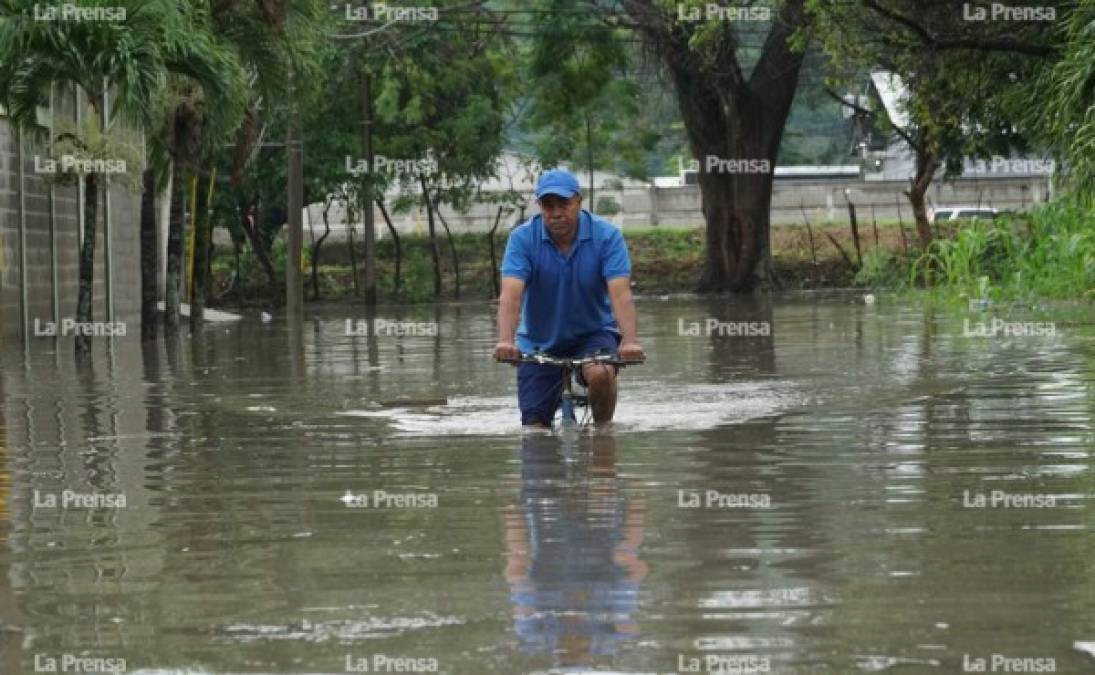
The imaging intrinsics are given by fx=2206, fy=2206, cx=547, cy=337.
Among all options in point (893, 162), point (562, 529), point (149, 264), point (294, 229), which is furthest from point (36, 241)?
point (893, 162)

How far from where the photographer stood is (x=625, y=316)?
13070 millimetres

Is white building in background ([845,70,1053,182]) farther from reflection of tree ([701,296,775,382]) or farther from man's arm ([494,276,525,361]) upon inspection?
man's arm ([494,276,525,361])

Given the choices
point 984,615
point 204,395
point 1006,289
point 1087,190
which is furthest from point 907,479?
point 1006,289

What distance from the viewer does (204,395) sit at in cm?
1925

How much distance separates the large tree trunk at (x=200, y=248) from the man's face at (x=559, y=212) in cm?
2254

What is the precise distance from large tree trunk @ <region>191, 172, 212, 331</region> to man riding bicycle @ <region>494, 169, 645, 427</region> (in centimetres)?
2200

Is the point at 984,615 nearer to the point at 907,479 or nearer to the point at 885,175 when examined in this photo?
the point at 907,479

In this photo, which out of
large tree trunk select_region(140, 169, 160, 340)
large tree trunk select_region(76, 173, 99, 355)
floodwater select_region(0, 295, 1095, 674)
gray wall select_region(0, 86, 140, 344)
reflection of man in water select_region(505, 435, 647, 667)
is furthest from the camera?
large tree trunk select_region(140, 169, 160, 340)

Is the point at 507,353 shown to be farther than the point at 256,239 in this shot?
No

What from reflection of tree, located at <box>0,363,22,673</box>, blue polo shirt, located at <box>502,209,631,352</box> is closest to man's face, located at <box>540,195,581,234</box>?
blue polo shirt, located at <box>502,209,631,352</box>

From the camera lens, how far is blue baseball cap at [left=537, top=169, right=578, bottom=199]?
Result: 1279 cm

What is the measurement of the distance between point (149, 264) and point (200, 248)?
822cm

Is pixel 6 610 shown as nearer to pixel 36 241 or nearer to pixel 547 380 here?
pixel 547 380

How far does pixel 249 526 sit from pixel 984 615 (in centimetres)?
381
